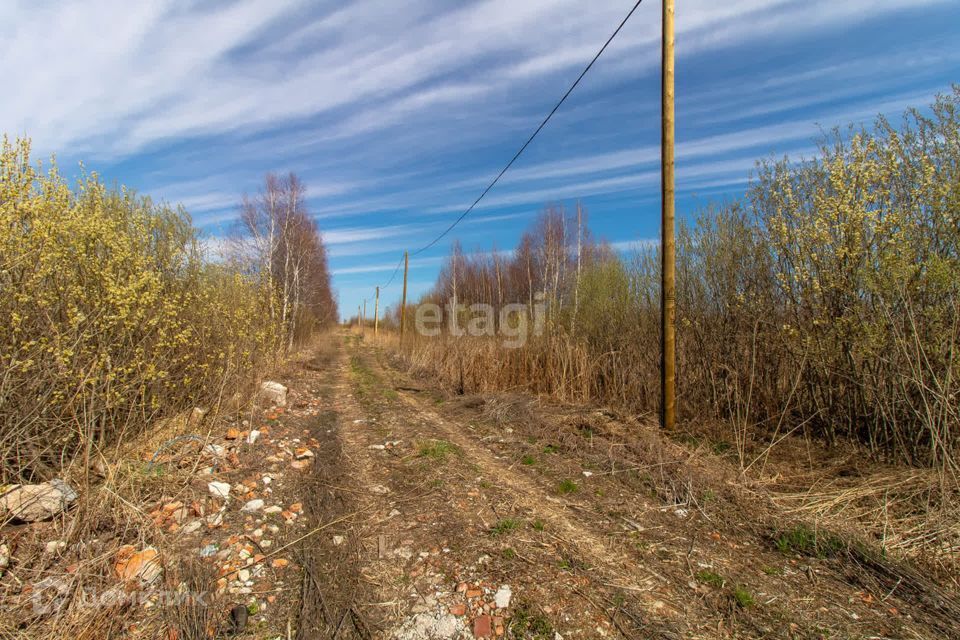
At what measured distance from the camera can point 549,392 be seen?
28.7 feet

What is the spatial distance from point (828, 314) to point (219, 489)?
20.8 feet

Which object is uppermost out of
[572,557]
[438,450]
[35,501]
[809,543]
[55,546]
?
[35,501]

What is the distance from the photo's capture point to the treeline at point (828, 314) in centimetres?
392

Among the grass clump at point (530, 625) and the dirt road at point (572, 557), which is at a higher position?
the grass clump at point (530, 625)

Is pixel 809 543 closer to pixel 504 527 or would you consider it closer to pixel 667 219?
pixel 504 527

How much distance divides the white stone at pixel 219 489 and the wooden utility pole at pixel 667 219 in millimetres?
4868

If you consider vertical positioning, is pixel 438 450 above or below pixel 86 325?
below

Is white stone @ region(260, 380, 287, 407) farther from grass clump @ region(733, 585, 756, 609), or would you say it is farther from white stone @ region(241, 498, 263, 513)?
grass clump @ region(733, 585, 756, 609)

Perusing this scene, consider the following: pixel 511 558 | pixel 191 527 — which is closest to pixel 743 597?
pixel 511 558

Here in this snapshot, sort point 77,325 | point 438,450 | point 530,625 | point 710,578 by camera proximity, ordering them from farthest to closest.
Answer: point 438,450 < point 77,325 < point 710,578 < point 530,625

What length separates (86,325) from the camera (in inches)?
149

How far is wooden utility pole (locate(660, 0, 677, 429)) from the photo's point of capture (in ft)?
17.0

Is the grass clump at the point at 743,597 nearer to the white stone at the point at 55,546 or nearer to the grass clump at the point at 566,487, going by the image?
the grass clump at the point at 566,487

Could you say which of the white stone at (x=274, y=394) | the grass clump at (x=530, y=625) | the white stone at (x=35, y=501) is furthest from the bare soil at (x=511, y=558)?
the white stone at (x=274, y=394)
